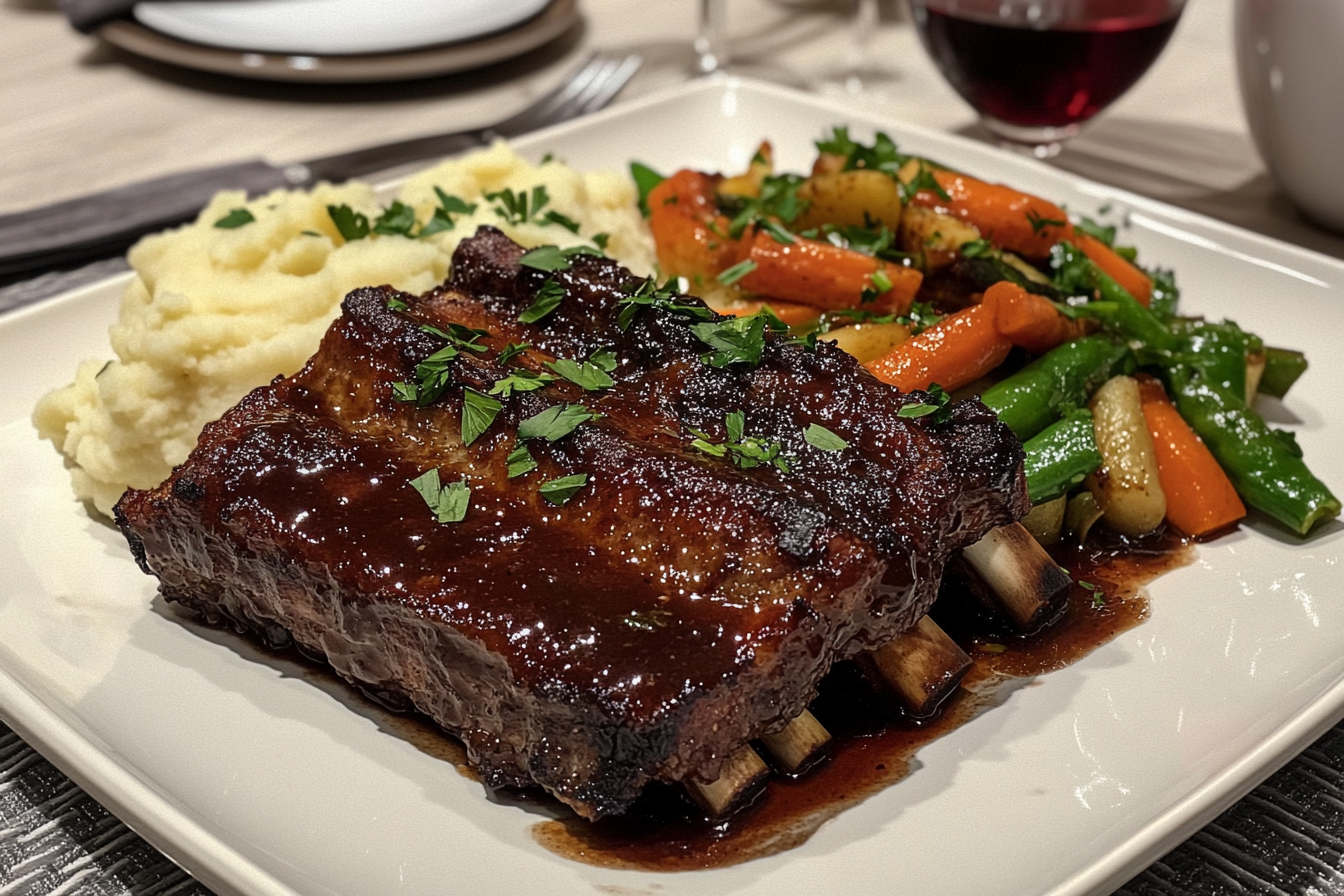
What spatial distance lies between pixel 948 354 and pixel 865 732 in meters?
1.46

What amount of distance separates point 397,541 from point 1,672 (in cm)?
98

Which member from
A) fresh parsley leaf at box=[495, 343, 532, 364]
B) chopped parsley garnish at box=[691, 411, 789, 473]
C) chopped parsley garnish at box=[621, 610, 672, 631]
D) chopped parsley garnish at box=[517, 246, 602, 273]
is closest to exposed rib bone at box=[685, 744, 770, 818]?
chopped parsley garnish at box=[621, 610, 672, 631]

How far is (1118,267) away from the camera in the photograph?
15.0 feet

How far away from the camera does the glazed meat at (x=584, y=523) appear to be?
8.56ft

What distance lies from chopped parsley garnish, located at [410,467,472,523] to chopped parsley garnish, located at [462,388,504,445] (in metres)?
0.13

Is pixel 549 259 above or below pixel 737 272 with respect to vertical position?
above

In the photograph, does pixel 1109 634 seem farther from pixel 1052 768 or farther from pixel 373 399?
pixel 373 399

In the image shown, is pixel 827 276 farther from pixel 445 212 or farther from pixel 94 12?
pixel 94 12

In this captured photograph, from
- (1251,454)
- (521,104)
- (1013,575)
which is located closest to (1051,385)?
(1251,454)

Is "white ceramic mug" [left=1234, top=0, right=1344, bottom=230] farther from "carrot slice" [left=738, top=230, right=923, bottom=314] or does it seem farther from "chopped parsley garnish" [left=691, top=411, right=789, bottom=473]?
"chopped parsley garnish" [left=691, top=411, right=789, bottom=473]

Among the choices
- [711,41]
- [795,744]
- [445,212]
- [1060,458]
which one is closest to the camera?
[795,744]

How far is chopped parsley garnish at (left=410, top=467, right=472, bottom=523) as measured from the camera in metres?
2.93

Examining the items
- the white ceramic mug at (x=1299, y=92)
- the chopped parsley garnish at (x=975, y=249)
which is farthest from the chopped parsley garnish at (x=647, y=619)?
the white ceramic mug at (x=1299, y=92)

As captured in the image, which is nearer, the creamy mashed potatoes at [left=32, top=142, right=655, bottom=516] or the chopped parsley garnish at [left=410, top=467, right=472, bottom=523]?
the chopped parsley garnish at [left=410, top=467, right=472, bottom=523]
